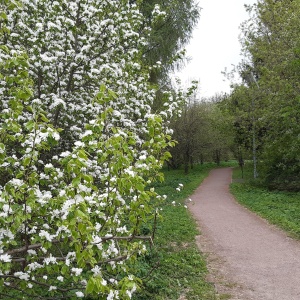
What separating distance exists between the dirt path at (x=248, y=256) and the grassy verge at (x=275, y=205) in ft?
1.23

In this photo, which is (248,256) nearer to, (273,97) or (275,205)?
(275,205)

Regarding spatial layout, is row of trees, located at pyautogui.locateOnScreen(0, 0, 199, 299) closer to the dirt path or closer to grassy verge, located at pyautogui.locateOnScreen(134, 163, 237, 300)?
grassy verge, located at pyautogui.locateOnScreen(134, 163, 237, 300)

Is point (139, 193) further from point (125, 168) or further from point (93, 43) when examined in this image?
point (93, 43)

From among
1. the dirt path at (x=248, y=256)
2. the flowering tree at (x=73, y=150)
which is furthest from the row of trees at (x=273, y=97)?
the flowering tree at (x=73, y=150)

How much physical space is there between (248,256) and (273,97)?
11176 millimetres

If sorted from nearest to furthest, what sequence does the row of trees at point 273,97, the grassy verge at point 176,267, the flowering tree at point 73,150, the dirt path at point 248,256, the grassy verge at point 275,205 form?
the flowering tree at point 73,150
the grassy verge at point 176,267
the dirt path at point 248,256
the grassy verge at point 275,205
the row of trees at point 273,97

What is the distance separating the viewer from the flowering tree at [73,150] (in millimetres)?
3297

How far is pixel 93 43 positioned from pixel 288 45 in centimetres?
1187

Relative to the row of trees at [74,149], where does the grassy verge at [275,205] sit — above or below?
below

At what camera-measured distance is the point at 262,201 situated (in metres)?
15.3

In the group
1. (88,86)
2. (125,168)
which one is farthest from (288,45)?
(125,168)

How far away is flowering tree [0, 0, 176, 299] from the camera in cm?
330

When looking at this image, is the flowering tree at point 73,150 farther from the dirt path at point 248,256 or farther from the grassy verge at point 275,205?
the grassy verge at point 275,205

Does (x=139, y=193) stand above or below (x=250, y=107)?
below
